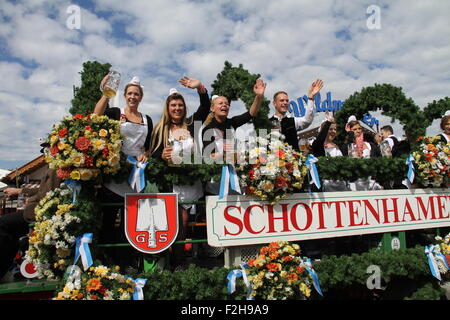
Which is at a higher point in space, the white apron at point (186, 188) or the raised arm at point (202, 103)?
the raised arm at point (202, 103)

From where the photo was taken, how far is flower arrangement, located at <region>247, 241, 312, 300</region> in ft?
10.1

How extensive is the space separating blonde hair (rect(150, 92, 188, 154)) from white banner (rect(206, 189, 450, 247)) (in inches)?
33.3

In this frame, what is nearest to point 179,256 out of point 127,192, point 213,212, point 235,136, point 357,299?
point 213,212

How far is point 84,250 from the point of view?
284 centimetres

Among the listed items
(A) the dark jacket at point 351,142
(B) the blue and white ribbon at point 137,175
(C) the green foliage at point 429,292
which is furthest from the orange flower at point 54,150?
(A) the dark jacket at point 351,142

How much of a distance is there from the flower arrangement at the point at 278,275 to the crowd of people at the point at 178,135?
32.2 inches

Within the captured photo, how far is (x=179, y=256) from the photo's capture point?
3492 mm

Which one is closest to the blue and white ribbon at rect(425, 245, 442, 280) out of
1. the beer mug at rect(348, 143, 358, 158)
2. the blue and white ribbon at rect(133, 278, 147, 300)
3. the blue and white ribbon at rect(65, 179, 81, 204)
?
the beer mug at rect(348, 143, 358, 158)

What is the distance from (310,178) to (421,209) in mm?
1719

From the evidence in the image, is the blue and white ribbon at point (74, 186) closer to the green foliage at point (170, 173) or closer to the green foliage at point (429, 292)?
the green foliage at point (170, 173)

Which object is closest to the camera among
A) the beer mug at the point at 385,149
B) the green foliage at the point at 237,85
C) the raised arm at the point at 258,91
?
the raised arm at the point at 258,91

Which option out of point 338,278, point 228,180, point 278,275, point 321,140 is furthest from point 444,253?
point 228,180

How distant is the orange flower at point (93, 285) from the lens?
267 cm
